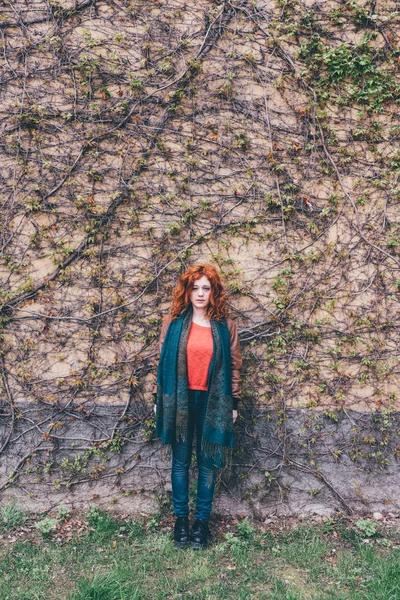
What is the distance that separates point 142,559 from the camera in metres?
2.89

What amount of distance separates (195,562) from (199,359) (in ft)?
4.06

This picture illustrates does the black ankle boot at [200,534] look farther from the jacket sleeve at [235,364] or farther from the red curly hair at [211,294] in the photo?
the red curly hair at [211,294]

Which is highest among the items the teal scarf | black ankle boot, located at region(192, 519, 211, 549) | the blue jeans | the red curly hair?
the red curly hair

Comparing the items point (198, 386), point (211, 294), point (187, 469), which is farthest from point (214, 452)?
point (211, 294)

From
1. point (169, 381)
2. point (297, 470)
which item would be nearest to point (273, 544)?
point (297, 470)

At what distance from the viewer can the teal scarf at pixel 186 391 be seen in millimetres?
2922

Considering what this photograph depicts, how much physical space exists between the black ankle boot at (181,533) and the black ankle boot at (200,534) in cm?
5

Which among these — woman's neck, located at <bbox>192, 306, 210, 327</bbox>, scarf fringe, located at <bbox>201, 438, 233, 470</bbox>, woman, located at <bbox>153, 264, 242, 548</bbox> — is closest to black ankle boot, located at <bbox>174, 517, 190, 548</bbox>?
woman, located at <bbox>153, 264, 242, 548</bbox>

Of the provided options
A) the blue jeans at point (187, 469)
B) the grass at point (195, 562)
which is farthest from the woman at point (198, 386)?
the grass at point (195, 562)

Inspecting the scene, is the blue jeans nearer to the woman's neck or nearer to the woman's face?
the woman's neck

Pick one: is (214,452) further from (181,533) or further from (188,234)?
(188,234)

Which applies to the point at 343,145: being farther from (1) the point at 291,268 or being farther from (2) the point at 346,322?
(2) the point at 346,322

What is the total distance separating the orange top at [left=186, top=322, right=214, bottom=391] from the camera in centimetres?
294

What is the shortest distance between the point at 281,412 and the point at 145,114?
2.43 meters
